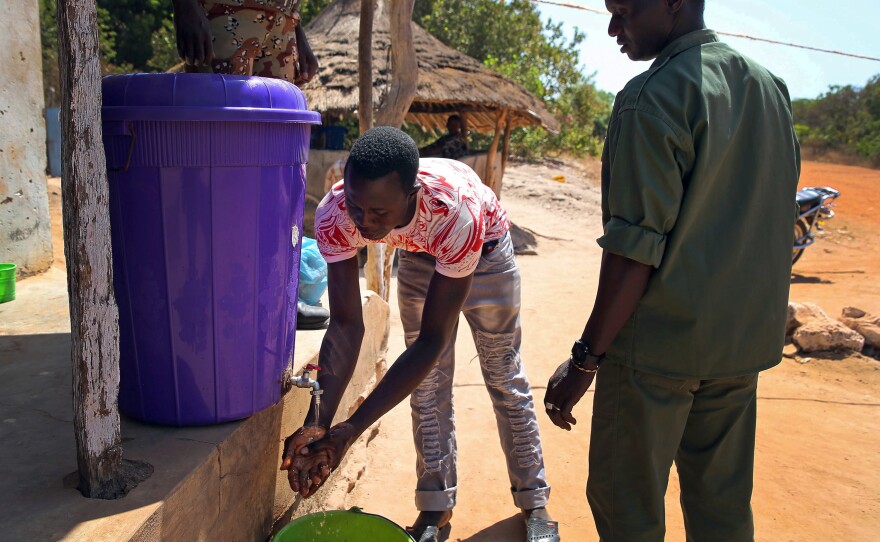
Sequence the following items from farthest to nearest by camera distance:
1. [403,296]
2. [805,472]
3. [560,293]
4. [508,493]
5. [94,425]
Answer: [560,293]
[805,472]
[508,493]
[403,296]
[94,425]

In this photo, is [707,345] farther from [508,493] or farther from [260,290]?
[508,493]

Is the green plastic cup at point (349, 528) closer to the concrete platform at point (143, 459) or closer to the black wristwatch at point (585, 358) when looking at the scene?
the concrete platform at point (143, 459)

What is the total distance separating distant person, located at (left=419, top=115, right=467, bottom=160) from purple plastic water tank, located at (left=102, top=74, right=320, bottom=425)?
7.50 m

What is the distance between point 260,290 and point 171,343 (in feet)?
0.87

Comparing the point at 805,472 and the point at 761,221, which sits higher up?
the point at 761,221

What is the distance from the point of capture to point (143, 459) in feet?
5.90

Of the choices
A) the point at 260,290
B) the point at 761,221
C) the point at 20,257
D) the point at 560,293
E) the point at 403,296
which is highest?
the point at 761,221

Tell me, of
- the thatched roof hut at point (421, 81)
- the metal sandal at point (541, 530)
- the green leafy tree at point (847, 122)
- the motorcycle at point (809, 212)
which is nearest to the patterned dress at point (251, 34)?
the metal sandal at point (541, 530)

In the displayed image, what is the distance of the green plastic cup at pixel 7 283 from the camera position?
10.2ft

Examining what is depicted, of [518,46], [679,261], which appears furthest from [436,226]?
[518,46]

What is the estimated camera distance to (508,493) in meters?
3.11

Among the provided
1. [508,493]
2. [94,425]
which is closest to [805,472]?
[508,493]

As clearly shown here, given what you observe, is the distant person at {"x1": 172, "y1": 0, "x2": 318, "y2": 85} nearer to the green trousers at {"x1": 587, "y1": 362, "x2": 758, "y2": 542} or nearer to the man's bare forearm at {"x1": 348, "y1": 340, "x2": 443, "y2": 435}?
the man's bare forearm at {"x1": 348, "y1": 340, "x2": 443, "y2": 435}

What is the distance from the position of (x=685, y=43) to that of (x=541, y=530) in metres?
1.77
